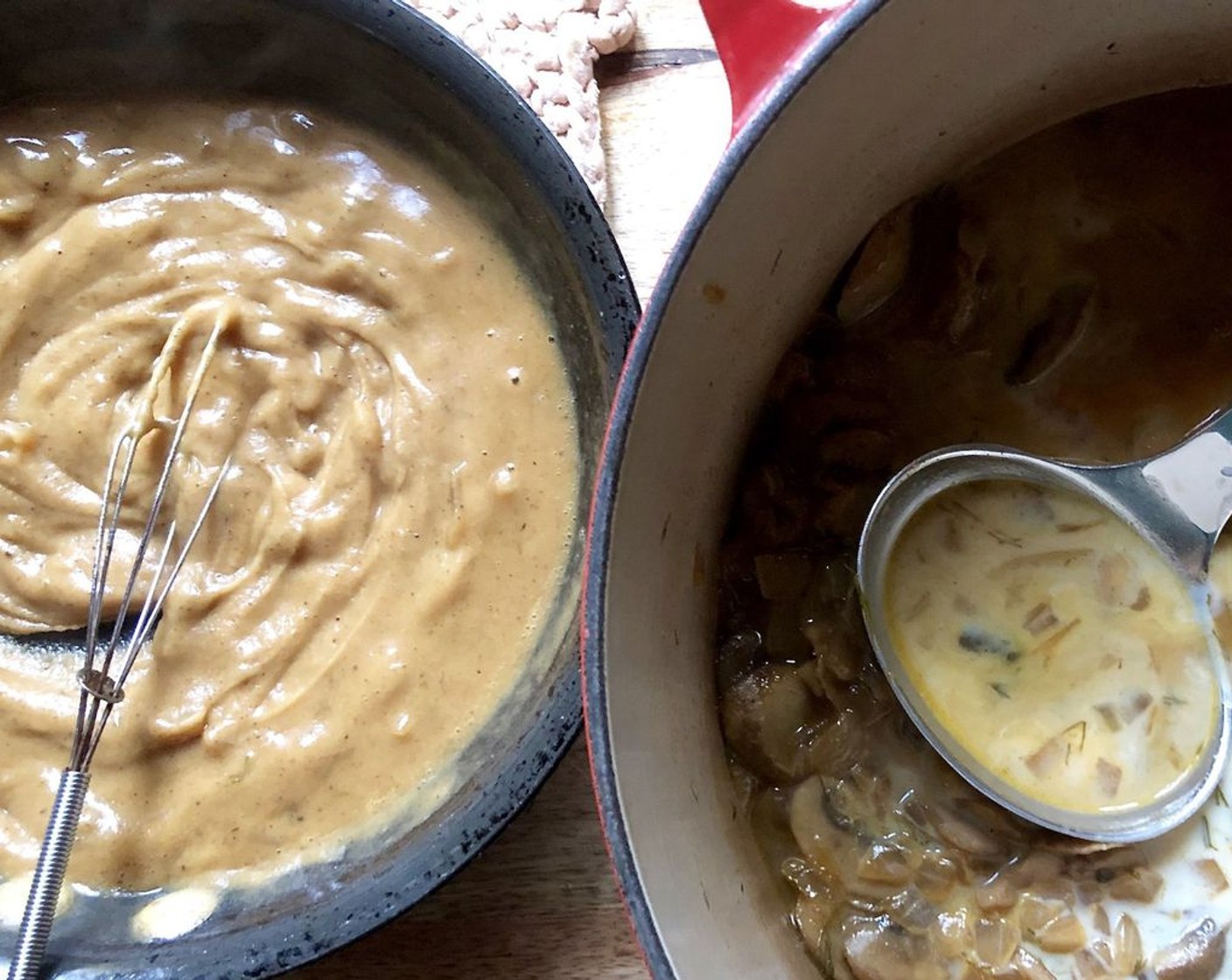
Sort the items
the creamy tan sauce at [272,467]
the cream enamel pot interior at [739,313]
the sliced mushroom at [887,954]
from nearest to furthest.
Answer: the cream enamel pot interior at [739,313] → the sliced mushroom at [887,954] → the creamy tan sauce at [272,467]

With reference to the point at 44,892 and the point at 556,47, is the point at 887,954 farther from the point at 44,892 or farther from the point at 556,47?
the point at 556,47

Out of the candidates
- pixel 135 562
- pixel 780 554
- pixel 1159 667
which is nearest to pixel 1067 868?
pixel 1159 667

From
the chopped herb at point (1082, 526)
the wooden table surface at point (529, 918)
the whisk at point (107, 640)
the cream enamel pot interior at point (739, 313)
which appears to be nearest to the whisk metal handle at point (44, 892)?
the whisk at point (107, 640)

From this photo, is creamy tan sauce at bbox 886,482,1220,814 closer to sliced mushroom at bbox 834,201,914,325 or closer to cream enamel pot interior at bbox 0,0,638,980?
sliced mushroom at bbox 834,201,914,325

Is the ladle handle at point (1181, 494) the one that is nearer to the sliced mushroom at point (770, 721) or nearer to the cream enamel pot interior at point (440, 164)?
the sliced mushroom at point (770, 721)

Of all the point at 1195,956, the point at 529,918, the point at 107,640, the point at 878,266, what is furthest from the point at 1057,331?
the point at 107,640

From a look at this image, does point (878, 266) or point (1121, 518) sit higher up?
point (878, 266)
